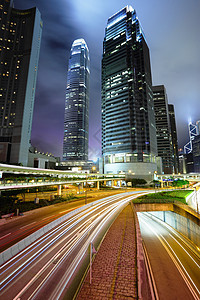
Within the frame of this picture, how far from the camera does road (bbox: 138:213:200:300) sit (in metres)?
11.8

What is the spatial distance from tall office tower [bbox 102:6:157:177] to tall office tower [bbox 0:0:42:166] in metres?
62.9

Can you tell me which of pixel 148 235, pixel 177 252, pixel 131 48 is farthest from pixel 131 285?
pixel 131 48

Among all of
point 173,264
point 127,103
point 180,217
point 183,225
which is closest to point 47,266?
point 173,264

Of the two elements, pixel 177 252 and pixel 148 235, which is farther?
pixel 148 235

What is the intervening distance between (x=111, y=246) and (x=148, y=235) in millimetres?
15870

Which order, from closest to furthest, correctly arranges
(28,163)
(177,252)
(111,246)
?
(111,246)
(177,252)
(28,163)

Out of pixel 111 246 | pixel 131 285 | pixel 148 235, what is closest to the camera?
pixel 131 285

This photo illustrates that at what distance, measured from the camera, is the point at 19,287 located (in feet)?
29.0

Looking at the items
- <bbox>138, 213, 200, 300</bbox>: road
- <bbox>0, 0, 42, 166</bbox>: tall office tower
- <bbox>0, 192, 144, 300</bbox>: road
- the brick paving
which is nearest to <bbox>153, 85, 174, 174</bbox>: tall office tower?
<bbox>0, 0, 42, 166</bbox>: tall office tower

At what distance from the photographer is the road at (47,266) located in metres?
8.53

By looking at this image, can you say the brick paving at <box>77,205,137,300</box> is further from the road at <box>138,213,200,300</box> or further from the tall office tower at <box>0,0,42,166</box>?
the tall office tower at <box>0,0,42,166</box>

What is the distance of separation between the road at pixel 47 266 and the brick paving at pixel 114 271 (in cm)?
143

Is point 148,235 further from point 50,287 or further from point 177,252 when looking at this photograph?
point 50,287

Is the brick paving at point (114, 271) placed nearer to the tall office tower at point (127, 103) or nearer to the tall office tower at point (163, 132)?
the tall office tower at point (127, 103)
